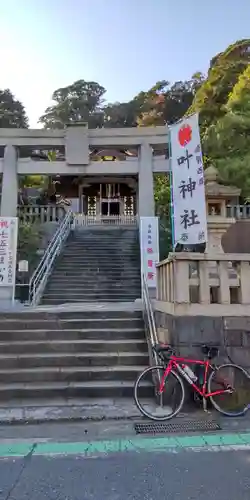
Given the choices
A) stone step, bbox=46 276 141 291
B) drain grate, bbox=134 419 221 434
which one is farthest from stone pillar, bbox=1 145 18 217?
drain grate, bbox=134 419 221 434

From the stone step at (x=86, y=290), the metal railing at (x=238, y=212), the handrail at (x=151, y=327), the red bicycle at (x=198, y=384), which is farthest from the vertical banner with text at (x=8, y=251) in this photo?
the metal railing at (x=238, y=212)

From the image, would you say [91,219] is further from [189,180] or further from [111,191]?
[189,180]

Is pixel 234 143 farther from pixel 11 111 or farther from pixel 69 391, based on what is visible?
pixel 11 111

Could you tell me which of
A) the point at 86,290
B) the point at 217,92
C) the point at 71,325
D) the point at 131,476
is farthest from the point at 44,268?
the point at 217,92

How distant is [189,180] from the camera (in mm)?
6520

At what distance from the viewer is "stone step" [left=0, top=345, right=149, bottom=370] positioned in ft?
19.6

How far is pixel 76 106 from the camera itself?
48938 millimetres

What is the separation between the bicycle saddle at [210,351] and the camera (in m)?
4.96

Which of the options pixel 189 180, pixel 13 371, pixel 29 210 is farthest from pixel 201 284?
pixel 29 210

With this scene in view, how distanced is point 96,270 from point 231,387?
379 inches

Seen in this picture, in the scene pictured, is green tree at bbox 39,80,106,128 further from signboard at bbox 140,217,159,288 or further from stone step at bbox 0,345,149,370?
stone step at bbox 0,345,149,370

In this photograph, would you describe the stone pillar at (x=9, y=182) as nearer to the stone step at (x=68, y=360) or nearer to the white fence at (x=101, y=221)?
the white fence at (x=101, y=221)

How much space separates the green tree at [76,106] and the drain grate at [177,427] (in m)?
44.9

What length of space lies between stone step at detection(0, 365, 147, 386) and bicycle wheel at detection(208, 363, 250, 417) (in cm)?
135
